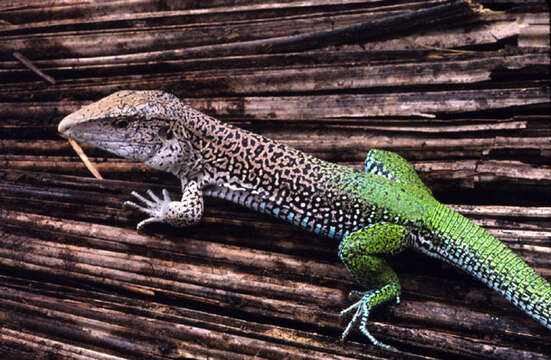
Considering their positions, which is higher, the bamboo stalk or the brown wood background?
the bamboo stalk

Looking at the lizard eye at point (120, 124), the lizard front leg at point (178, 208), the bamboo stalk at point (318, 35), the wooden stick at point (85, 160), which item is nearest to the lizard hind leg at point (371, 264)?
the lizard front leg at point (178, 208)

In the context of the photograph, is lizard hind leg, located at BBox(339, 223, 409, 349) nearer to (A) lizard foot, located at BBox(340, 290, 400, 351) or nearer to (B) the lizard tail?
(A) lizard foot, located at BBox(340, 290, 400, 351)

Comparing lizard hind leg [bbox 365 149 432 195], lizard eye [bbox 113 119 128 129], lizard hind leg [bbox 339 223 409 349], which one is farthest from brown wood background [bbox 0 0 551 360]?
lizard eye [bbox 113 119 128 129]

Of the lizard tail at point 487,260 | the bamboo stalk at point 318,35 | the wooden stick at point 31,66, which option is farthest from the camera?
the wooden stick at point 31,66

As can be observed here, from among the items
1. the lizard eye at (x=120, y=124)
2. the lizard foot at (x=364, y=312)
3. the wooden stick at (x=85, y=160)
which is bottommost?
the lizard foot at (x=364, y=312)

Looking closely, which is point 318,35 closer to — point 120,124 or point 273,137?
point 273,137

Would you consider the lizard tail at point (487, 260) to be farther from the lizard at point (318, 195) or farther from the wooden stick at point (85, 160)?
the wooden stick at point (85, 160)

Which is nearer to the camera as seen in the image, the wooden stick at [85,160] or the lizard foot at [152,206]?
the lizard foot at [152,206]

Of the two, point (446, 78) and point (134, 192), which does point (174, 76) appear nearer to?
point (134, 192)
